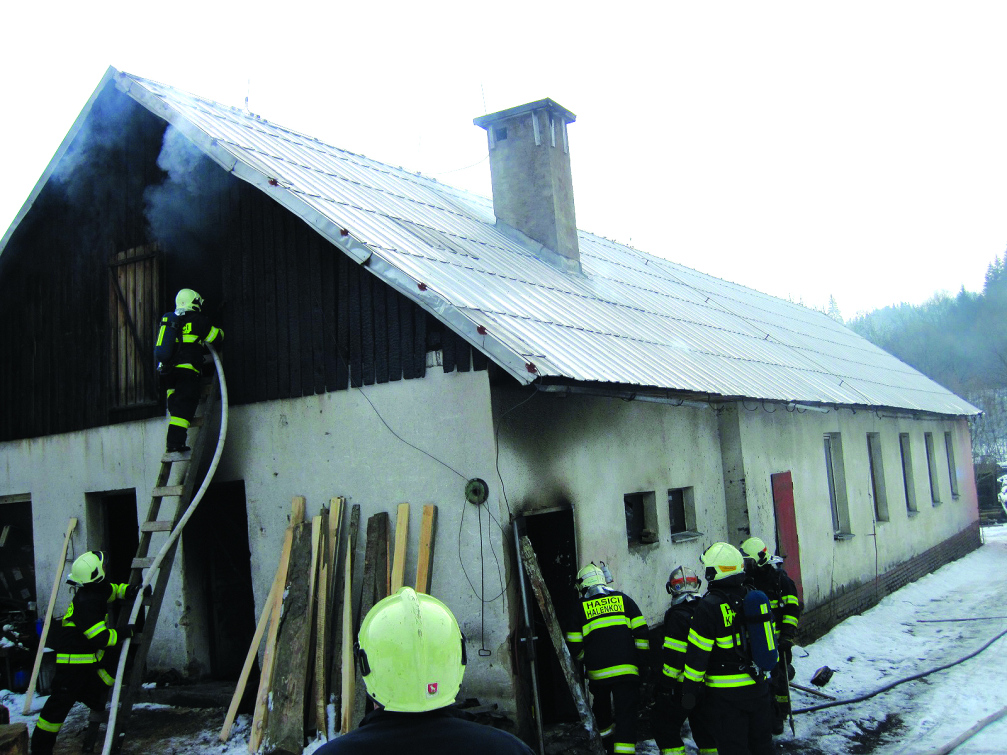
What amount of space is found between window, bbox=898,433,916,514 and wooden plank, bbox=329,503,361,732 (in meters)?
12.8

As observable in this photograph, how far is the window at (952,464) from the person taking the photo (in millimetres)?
20031

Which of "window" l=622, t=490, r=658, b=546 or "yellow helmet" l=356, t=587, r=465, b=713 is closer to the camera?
"yellow helmet" l=356, t=587, r=465, b=713

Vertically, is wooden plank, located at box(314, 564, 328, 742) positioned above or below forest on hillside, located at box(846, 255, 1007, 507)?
below

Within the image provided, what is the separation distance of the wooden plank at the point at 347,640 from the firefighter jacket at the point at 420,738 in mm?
4445

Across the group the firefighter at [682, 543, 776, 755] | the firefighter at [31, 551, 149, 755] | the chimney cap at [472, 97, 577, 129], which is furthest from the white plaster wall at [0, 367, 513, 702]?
the chimney cap at [472, 97, 577, 129]

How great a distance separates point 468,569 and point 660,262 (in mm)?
11949

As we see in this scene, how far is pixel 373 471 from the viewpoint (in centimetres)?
716

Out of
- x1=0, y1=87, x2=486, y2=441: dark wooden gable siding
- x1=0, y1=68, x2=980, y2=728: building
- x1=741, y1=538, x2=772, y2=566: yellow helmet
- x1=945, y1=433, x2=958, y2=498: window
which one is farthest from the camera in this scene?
x1=945, y1=433, x2=958, y2=498: window

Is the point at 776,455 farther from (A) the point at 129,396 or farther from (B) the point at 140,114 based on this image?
(B) the point at 140,114

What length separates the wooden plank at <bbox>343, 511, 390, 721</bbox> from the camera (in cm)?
680

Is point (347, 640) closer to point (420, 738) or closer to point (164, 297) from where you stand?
point (164, 297)

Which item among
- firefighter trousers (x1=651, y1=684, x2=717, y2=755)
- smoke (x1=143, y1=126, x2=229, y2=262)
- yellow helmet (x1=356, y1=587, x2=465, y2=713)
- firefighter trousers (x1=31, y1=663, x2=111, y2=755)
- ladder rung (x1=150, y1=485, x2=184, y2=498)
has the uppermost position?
smoke (x1=143, y1=126, x2=229, y2=262)

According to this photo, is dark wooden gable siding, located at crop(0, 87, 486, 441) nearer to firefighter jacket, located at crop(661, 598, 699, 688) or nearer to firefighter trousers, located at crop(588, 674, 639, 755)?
firefighter jacket, located at crop(661, 598, 699, 688)

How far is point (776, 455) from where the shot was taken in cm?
1091
